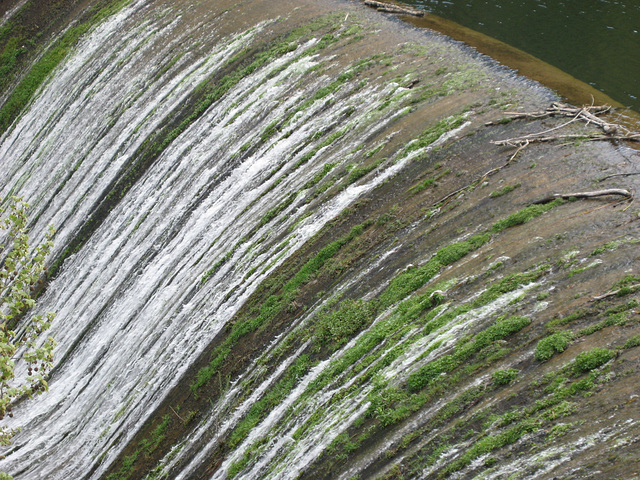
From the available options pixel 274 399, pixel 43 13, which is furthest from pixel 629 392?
pixel 43 13

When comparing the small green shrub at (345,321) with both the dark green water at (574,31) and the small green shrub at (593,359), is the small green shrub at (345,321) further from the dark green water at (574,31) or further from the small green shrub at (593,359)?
the dark green water at (574,31)

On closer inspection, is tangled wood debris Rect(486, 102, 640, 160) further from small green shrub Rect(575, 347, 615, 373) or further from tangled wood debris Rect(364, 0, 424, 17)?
tangled wood debris Rect(364, 0, 424, 17)

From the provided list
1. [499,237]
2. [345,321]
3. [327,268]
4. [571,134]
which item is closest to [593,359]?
[499,237]

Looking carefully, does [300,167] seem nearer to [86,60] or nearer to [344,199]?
[344,199]

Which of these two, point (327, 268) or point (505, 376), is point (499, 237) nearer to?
point (505, 376)

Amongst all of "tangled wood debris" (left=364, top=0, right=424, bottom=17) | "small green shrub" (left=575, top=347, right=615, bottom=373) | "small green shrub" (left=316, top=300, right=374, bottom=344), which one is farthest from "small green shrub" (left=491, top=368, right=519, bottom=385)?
"tangled wood debris" (left=364, top=0, right=424, bottom=17)
